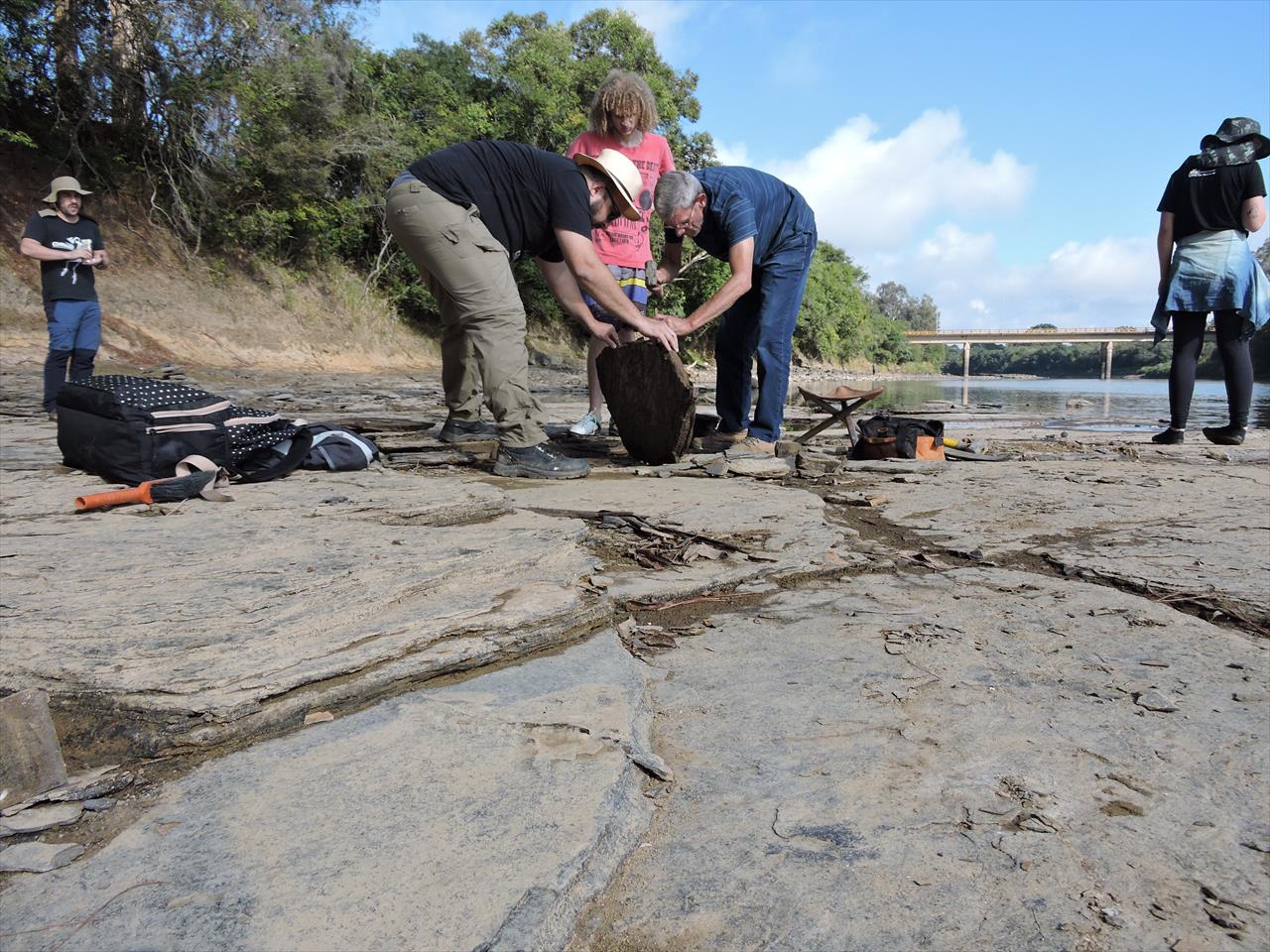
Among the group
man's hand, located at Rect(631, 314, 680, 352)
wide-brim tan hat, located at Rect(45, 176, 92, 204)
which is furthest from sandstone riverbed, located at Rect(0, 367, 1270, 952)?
wide-brim tan hat, located at Rect(45, 176, 92, 204)

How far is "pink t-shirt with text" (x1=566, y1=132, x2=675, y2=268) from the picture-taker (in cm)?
490

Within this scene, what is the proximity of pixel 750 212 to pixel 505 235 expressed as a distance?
4.38ft

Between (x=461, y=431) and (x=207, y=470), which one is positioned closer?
(x=207, y=470)

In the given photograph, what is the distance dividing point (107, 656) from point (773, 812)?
118 centimetres

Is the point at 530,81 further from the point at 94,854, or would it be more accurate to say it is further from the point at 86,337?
the point at 94,854

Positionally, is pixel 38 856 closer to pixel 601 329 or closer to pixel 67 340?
pixel 601 329

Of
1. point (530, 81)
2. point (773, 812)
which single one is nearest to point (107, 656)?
point (773, 812)

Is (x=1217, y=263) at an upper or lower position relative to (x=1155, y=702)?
upper

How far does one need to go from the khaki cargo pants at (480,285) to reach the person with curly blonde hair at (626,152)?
0.99m

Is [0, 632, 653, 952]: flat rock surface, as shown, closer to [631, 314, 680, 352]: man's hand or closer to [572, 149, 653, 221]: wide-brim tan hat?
[631, 314, 680, 352]: man's hand

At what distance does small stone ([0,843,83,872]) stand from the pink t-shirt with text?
428cm

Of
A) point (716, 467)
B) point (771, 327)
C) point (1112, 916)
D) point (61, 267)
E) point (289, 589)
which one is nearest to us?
point (1112, 916)

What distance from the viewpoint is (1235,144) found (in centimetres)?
514

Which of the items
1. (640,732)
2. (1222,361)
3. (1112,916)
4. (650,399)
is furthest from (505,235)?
(1222,361)
